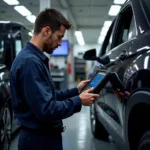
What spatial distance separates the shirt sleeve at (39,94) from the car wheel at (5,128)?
1663 millimetres

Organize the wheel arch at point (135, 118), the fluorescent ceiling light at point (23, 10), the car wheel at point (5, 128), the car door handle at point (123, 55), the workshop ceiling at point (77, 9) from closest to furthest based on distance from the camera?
1. the wheel arch at point (135, 118)
2. the car door handle at point (123, 55)
3. the car wheel at point (5, 128)
4. the workshop ceiling at point (77, 9)
5. the fluorescent ceiling light at point (23, 10)

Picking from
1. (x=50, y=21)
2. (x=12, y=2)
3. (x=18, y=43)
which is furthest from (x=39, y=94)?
(x=12, y=2)

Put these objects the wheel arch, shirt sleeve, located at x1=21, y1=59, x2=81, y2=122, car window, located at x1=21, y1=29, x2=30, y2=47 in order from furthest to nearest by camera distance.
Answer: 1. car window, located at x1=21, y1=29, x2=30, y2=47
2. the wheel arch
3. shirt sleeve, located at x1=21, y1=59, x2=81, y2=122

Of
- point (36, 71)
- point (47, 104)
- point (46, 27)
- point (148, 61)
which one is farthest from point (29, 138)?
point (148, 61)

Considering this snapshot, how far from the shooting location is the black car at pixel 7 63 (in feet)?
9.19

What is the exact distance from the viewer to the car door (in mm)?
1728

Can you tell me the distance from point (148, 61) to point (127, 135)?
22.1 inches

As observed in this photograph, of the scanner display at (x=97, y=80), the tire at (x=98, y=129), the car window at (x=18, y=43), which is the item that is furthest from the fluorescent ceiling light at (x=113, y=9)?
the scanner display at (x=97, y=80)

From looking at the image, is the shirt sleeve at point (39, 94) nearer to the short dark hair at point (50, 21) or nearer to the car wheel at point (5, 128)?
the short dark hair at point (50, 21)

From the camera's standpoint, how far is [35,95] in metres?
1.22

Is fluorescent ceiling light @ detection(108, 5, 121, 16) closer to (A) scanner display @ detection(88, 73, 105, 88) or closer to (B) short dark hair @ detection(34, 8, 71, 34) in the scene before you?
(A) scanner display @ detection(88, 73, 105, 88)

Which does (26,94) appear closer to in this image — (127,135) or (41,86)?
(41,86)

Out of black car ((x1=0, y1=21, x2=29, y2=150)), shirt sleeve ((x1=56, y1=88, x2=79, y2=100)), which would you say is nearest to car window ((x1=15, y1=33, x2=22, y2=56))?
black car ((x1=0, y1=21, x2=29, y2=150))

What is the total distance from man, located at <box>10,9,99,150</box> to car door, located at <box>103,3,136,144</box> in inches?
18.7
